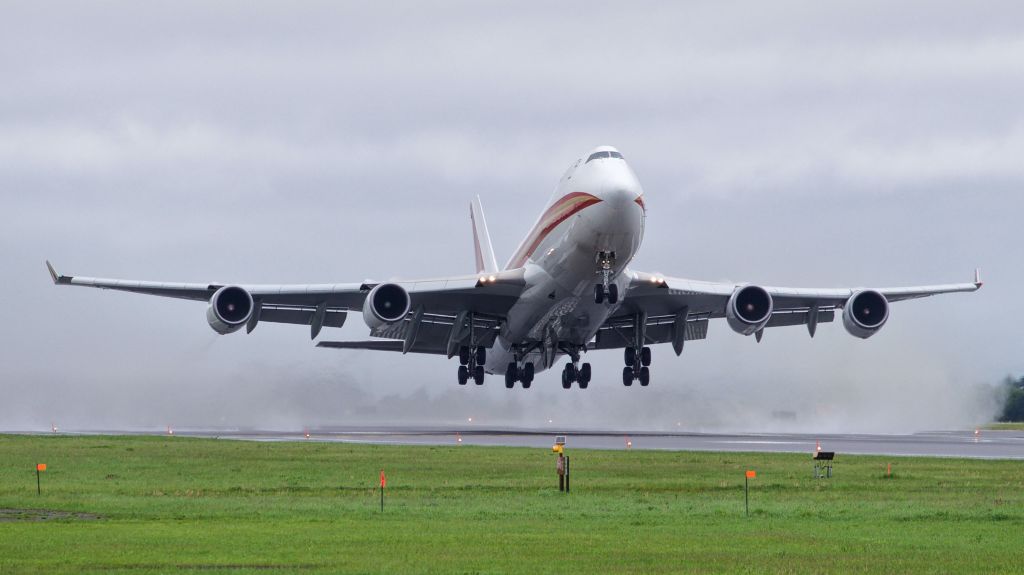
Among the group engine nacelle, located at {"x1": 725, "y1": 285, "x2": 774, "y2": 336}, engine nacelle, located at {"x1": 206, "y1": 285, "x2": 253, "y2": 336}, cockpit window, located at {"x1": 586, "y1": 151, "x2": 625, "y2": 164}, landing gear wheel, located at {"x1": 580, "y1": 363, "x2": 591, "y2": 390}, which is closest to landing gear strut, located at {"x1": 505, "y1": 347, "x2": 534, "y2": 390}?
landing gear wheel, located at {"x1": 580, "y1": 363, "x2": 591, "y2": 390}

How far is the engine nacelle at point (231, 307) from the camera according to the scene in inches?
1848

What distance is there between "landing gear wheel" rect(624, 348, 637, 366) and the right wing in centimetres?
540

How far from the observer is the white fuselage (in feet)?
131

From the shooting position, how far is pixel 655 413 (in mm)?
70188

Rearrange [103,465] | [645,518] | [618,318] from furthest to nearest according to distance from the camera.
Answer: [618,318] → [103,465] → [645,518]

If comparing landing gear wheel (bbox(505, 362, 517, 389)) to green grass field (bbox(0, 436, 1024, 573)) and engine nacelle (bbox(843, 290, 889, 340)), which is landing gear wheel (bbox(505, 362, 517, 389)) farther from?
engine nacelle (bbox(843, 290, 889, 340))

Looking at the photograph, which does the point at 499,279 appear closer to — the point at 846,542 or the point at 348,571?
the point at 846,542

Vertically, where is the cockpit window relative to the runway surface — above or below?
above

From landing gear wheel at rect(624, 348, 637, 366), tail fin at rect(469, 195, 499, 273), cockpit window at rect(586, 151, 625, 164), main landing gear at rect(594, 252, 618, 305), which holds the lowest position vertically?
landing gear wheel at rect(624, 348, 637, 366)

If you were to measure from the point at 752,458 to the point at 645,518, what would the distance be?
18060 millimetres

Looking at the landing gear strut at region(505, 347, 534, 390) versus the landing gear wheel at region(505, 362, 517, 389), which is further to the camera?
the landing gear wheel at region(505, 362, 517, 389)

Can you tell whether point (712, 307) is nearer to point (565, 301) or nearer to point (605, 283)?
point (565, 301)

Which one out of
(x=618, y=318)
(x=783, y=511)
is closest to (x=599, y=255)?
(x=618, y=318)

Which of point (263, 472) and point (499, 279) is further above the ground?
point (499, 279)
